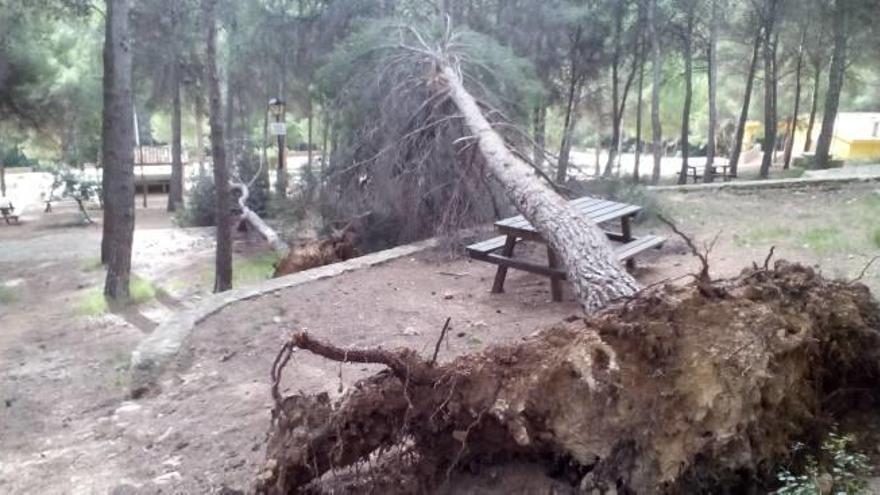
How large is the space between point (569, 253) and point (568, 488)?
199 centimetres

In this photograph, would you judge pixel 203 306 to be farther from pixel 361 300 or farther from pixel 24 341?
pixel 24 341

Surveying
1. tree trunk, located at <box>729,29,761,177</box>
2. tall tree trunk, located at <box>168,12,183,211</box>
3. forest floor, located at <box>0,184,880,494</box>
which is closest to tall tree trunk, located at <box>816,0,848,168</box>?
tree trunk, located at <box>729,29,761,177</box>

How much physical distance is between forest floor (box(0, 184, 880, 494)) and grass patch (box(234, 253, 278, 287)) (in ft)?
1.80

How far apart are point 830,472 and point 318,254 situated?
22.6ft

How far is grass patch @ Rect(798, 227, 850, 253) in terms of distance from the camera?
633 centimetres

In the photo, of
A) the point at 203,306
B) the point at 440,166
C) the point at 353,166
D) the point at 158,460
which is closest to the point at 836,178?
the point at 440,166

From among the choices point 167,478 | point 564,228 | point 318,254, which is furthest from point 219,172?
point 167,478

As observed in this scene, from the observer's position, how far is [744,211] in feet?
30.1

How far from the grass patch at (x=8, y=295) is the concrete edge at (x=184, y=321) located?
4650mm

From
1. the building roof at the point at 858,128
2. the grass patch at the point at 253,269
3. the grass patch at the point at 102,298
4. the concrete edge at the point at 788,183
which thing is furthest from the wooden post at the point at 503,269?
the building roof at the point at 858,128

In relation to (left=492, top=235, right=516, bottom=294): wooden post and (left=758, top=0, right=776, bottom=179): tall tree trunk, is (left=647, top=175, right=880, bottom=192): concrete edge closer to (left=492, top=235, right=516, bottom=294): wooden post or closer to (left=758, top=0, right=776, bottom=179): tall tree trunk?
(left=492, top=235, right=516, bottom=294): wooden post

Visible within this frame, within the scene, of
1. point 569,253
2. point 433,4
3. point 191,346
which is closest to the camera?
point 569,253

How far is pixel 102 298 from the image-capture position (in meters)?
8.50

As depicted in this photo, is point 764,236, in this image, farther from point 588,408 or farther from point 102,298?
point 102,298
